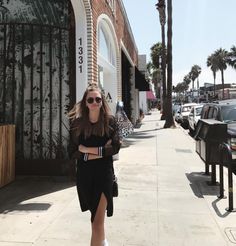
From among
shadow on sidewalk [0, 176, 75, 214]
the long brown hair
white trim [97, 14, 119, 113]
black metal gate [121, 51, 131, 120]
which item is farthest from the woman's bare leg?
black metal gate [121, 51, 131, 120]

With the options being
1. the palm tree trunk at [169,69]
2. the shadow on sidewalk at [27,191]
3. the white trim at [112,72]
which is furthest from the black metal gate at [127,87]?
the shadow on sidewalk at [27,191]

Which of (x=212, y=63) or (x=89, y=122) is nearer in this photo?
(x=89, y=122)

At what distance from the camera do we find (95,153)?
3885 millimetres

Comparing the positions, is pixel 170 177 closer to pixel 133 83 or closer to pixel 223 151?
pixel 223 151

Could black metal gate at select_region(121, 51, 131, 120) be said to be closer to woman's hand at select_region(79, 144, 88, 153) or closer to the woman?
the woman

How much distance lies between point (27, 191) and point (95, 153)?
3.95m

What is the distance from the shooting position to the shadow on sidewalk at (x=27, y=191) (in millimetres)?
6402

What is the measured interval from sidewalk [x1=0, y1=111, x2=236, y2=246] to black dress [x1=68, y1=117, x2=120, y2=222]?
3.52 ft

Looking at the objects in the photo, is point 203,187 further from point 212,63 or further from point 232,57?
point 212,63

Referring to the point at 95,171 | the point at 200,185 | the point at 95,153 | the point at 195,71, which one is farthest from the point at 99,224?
the point at 195,71

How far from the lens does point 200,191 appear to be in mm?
7684

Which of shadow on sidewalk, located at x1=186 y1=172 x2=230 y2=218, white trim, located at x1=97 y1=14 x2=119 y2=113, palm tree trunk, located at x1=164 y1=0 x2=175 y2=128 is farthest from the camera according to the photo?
palm tree trunk, located at x1=164 y1=0 x2=175 y2=128

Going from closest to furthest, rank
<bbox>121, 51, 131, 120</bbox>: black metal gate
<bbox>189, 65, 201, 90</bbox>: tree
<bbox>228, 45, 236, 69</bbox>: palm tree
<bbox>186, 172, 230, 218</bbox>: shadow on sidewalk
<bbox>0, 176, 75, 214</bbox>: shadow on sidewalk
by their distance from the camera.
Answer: <bbox>0, 176, 75, 214</bbox>: shadow on sidewalk
<bbox>186, 172, 230, 218</bbox>: shadow on sidewalk
<bbox>121, 51, 131, 120</bbox>: black metal gate
<bbox>228, 45, 236, 69</bbox>: palm tree
<bbox>189, 65, 201, 90</bbox>: tree

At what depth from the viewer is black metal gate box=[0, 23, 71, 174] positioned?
8594 mm
